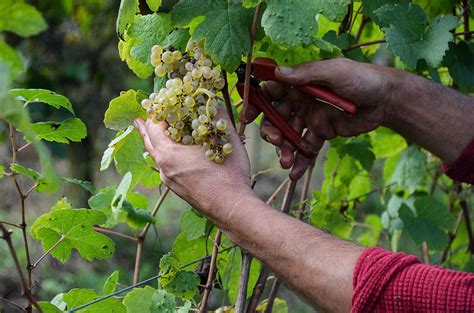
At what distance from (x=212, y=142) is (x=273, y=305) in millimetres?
652

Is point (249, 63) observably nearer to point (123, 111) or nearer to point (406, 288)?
point (123, 111)

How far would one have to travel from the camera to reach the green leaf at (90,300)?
135cm

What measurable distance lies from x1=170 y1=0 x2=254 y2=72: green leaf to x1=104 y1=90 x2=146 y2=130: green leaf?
0.19 meters

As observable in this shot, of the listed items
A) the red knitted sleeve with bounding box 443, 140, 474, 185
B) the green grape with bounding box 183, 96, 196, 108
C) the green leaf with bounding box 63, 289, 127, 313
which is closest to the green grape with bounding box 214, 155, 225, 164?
the green grape with bounding box 183, 96, 196, 108

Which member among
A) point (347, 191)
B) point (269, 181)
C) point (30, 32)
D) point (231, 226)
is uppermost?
point (30, 32)

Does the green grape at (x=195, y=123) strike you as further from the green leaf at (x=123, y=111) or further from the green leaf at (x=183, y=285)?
the green leaf at (x=183, y=285)

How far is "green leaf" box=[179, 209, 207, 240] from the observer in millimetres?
1560

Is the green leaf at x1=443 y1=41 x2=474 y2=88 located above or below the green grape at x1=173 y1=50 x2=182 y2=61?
below

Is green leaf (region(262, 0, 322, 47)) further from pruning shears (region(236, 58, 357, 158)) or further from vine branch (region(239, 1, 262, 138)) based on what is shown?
pruning shears (region(236, 58, 357, 158))

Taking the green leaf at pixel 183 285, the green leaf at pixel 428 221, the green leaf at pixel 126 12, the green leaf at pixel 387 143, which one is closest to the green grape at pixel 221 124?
the green leaf at pixel 126 12

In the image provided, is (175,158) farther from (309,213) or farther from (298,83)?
(309,213)

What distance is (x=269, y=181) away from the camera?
616 centimetres

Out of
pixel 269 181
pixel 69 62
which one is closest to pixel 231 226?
pixel 69 62

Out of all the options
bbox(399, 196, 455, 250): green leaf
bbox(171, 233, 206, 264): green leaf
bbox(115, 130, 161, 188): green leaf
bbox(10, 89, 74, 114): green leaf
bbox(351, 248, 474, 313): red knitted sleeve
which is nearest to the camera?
bbox(351, 248, 474, 313): red knitted sleeve
